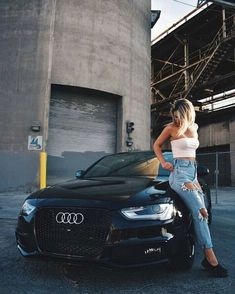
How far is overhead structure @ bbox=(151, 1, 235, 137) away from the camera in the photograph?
60.0 ft

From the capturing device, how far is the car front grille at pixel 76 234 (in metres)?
2.62

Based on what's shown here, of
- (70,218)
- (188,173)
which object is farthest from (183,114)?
(70,218)

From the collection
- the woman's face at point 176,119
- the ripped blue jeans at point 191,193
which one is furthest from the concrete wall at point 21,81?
the ripped blue jeans at point 191,193

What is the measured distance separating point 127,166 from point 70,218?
5.53 feet

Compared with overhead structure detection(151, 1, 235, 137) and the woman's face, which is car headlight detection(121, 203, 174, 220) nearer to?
the woman's face

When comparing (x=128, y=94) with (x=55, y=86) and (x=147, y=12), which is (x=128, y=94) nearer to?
(x=55, y=86)

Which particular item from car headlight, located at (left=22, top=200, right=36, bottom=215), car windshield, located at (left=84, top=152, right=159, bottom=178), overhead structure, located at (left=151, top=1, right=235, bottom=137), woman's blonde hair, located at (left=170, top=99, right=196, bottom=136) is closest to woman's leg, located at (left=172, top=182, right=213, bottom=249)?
woman's blonde hair, located at (left=170, top=99, right=196, bottom=136)

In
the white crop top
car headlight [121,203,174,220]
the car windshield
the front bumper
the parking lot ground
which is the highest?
the white crop top

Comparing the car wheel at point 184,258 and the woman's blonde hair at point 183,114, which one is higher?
the woman's blonde hair at point 183,114

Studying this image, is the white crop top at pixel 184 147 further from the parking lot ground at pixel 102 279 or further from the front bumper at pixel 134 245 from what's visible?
the parking lot ground at pixel 102 279

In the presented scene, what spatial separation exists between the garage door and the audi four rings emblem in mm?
10523

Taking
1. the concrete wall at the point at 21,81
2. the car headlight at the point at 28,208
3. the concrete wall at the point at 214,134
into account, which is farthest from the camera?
the concrete wall at the point at 214,134

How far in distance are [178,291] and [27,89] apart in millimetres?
11592

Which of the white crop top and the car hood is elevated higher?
the white crop top
